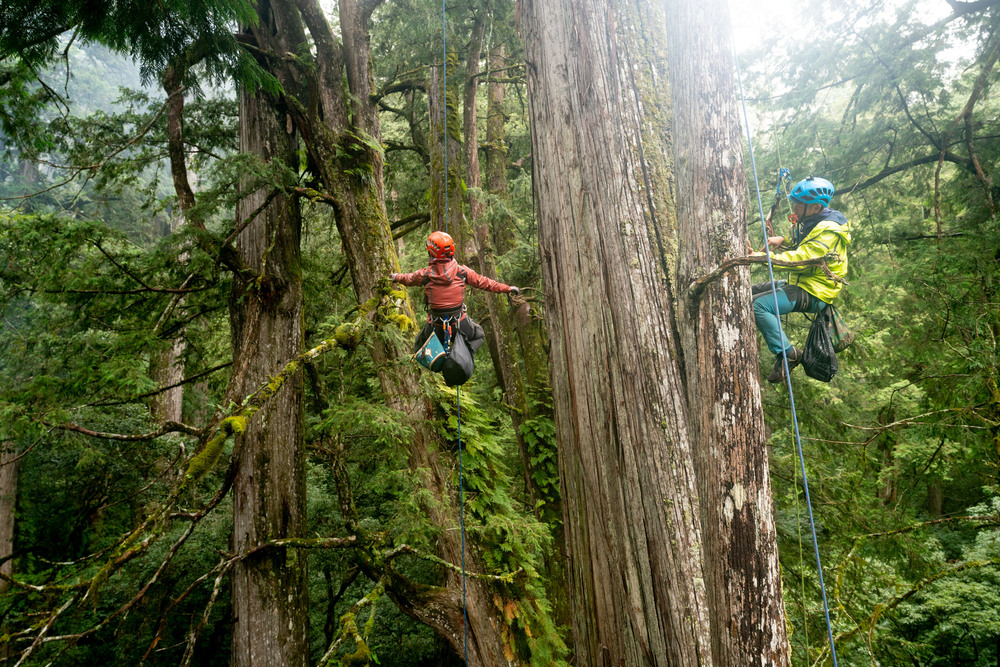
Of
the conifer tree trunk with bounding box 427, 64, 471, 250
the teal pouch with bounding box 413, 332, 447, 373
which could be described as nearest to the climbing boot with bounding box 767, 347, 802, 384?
the teal pouch with bounding box 413, 332, 447, 373

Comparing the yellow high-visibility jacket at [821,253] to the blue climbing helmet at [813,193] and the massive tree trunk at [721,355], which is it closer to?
the blue climbing helmet at [813,193]

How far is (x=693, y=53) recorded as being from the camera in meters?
2.31

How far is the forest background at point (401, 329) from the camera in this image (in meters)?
4.44

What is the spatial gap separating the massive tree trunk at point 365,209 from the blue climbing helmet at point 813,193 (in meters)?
3.27

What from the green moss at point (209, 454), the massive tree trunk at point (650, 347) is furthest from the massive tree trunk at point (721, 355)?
the green moss at point (209, 454)

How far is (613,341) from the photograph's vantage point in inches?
83.4

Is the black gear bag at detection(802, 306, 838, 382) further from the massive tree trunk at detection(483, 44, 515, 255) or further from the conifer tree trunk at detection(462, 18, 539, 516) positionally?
the massive tree trunk at detection(483, 44, 515, 255)

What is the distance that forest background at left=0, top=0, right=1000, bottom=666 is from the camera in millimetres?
4438

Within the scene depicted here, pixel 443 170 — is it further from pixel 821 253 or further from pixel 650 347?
pixel 650 347

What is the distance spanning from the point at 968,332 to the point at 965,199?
1.64 meters

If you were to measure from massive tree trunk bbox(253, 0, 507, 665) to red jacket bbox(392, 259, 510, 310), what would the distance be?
64 cm

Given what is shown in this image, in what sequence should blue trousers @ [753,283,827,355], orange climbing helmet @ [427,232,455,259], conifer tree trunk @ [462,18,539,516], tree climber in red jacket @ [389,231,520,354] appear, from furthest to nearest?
conifer tree trunk @ [462,18,539,516]
tree climber in red jacket @ [389,231,520,354]
orange climbing helmet @ [427,232,455,259]
blue trousers @ [753,283,827,355]

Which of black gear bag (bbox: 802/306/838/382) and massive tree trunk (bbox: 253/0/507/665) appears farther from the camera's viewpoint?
massive tree trunk (bbox: 253/0/507/665)

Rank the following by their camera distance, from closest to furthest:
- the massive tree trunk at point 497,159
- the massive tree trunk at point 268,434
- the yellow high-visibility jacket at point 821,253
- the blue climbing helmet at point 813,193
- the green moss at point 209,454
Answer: the green moss at point 209,454, the yellow high-visibility jacket at point 821,253, the blue climbing helmet at point 813,193, the massive tree trunk at point 268,434, the massive tree trunk at point 497,159
